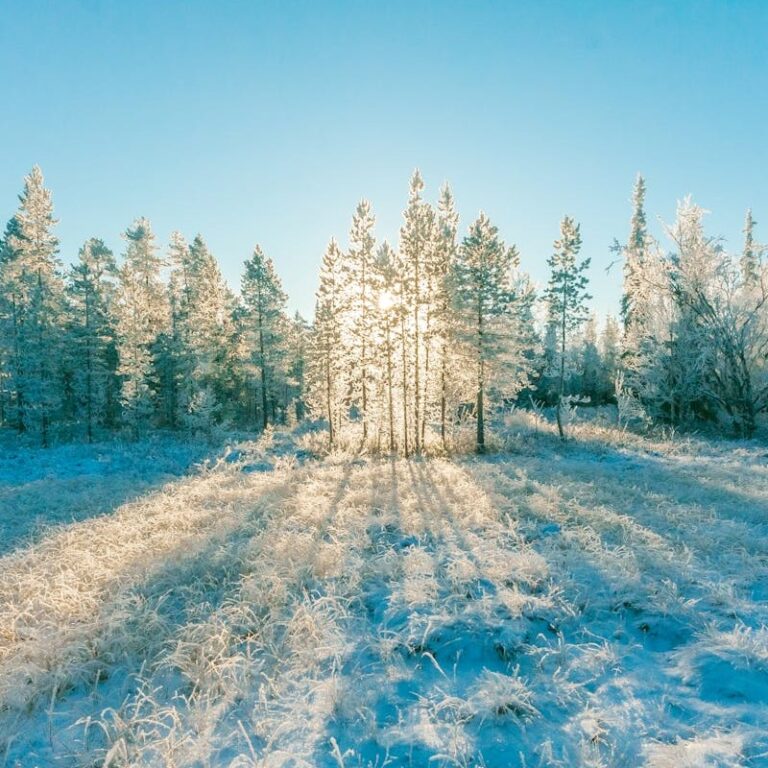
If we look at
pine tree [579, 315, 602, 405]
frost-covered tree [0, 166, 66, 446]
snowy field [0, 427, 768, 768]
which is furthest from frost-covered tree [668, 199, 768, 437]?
frost-covered tree [0, 166, 66, 446]

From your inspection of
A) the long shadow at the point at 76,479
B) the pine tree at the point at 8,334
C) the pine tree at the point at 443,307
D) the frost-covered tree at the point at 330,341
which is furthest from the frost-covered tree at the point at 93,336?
the pine tree at the point at 443,307

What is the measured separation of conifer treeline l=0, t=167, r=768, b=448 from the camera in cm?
2292

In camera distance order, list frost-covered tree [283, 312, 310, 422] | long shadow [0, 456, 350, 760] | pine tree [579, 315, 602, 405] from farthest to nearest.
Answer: frost-covered tree [283, 312, 310, 422] → pine tree [579, 315, 602, 405] → long shadow [0, 456, 350, 760]

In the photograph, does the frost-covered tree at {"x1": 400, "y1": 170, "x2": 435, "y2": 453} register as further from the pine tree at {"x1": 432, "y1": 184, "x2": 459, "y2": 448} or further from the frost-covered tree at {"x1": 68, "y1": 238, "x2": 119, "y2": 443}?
the frost-covered tree at {"x1": 68, "y1": 238, "x2": 119, "y2": 443}

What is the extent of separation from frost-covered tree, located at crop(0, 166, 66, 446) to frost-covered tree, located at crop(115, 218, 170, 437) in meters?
4.30

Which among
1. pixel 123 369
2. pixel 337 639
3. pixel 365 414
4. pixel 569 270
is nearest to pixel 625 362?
pixel 569 270

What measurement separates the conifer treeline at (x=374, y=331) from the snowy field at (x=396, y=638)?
571 inches

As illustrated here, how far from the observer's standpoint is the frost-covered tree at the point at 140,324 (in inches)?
1216

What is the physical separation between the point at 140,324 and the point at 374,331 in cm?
1770

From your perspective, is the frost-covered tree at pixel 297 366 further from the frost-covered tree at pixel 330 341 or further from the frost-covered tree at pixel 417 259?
the frost-covered tree at pixel 417 259

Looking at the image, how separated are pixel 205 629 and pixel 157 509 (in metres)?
Answer: 7.97

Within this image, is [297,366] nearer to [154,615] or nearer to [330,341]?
[330,341]

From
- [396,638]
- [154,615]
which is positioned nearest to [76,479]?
[154,615]

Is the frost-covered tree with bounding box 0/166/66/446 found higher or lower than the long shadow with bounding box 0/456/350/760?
higher
